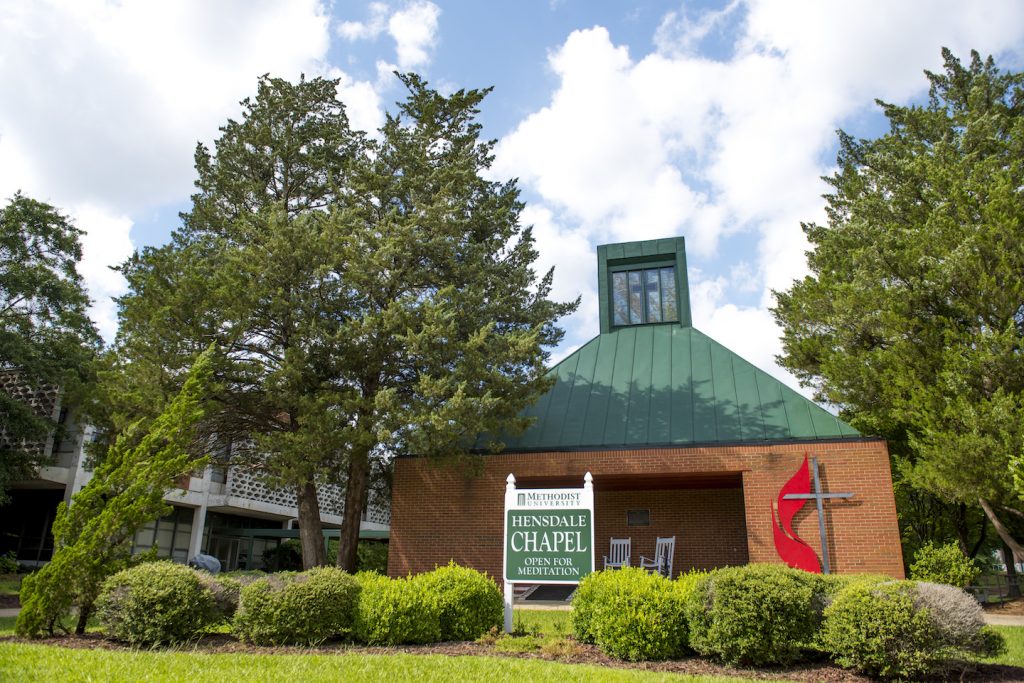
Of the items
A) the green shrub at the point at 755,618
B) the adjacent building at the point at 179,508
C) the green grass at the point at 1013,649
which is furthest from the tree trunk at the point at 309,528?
the green grass at the point at 1013,649

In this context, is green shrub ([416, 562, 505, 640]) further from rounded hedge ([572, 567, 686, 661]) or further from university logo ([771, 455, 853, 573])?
university logo ([771, 455, 853, 573])

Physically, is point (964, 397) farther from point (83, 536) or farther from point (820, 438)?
point (83, 536)

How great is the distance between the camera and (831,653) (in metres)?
7.36

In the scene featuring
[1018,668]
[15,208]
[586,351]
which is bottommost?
[1018,668]

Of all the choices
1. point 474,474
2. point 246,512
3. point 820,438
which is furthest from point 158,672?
point 246,512

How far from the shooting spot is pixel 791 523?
14148 mm

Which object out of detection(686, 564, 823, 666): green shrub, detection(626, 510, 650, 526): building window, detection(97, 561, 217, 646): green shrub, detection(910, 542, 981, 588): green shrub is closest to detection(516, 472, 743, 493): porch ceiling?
detection(626, 510, 650, 526): building window

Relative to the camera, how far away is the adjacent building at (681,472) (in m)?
14.0

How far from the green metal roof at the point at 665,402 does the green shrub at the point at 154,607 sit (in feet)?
28.4

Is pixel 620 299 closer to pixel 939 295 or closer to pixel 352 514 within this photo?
pixel 939 295

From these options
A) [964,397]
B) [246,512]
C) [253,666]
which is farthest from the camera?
[246,512]

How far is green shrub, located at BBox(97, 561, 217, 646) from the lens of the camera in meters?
7.81

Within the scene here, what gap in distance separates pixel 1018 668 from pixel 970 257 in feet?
32.8

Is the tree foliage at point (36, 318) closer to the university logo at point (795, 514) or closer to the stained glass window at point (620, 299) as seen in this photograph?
the stained glass window at point (620, 299)
